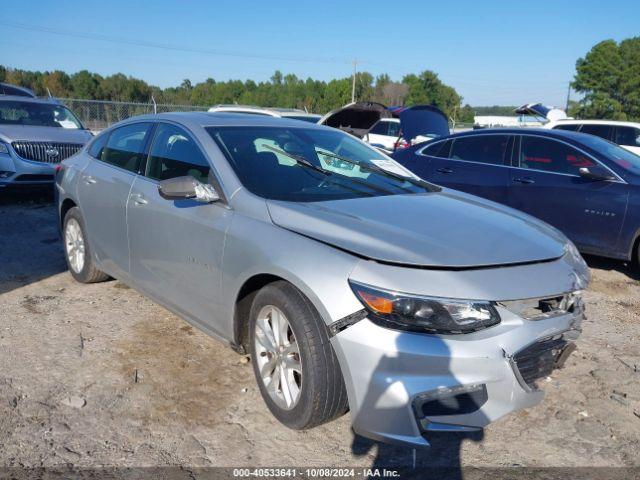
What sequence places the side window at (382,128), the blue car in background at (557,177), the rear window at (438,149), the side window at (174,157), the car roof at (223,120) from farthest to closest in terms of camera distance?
the side window at (382,128) → the rear window at (438,149) → the blue car in background at (557,177) → the car roof at (223,120) → the side window at (174,157)

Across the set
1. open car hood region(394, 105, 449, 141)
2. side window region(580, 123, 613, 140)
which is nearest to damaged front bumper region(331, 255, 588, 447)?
open car hood region(394, 105, 449, 141)

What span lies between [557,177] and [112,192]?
178 inches

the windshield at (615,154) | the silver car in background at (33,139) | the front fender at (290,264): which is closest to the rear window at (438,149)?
the windshield at (615,154)

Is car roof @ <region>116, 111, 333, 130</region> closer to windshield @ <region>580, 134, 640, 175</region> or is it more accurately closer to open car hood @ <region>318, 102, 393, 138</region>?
windshield @ <region>580, 134, 640, 175</region>

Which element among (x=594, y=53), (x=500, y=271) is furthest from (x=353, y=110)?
(x=594, y=53)

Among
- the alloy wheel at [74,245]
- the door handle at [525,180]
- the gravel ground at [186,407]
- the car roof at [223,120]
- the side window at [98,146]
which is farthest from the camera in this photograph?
the door handle at [525,180]

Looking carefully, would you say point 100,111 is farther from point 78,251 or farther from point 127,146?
point 127,146

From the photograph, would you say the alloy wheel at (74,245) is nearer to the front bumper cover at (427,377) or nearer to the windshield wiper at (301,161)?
the windshield wiper at (301,161)

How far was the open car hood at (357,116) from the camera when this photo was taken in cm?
880

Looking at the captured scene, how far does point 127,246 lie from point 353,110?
219 inches

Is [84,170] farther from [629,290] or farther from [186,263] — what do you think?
[629,290]

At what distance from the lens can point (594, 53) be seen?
57875 mm

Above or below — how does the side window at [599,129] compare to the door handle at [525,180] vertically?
above

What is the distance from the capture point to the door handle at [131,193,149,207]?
3.86 meters
